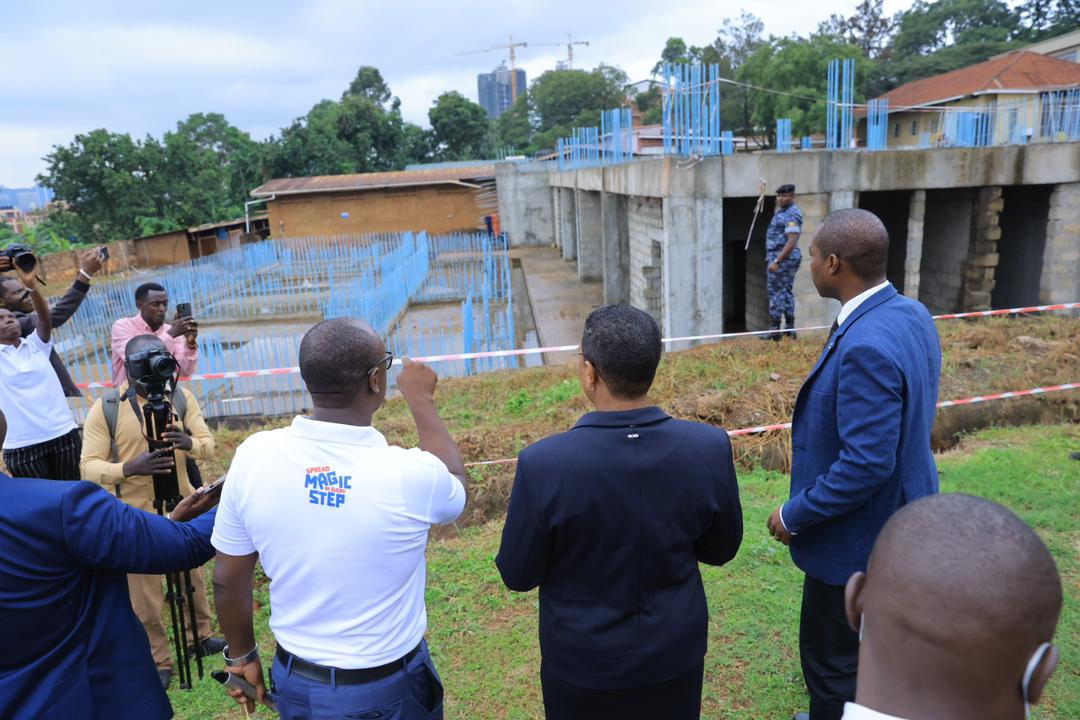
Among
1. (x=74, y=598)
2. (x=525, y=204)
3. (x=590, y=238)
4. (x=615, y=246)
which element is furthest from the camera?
(x=525, y=204)

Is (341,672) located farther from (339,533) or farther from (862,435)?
(862,435)

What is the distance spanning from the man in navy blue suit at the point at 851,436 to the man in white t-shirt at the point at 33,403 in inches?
154

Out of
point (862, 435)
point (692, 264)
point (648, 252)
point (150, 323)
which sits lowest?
point (648, 252)

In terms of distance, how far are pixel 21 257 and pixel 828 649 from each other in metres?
4.54

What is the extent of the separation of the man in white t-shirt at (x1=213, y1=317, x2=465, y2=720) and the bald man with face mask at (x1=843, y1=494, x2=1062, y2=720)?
1.11 metres

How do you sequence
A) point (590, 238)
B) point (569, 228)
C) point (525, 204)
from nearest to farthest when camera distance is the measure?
point (590, 238), point (569, 228), point (525, 204)

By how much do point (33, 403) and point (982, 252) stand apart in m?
12.2

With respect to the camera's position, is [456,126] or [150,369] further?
[456,126]

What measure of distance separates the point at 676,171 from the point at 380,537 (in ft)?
27.0

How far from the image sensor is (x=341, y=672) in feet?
6.05

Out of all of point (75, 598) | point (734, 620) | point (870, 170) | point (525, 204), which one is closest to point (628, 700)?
point (75, 598)

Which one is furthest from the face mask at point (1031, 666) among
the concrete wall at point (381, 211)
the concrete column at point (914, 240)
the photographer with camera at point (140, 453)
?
the concrete wall at point (381, 211)

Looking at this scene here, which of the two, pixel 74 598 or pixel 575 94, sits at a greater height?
pixel 575 94

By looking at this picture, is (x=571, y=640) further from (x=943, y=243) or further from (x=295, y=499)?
(x=943, y=243)
